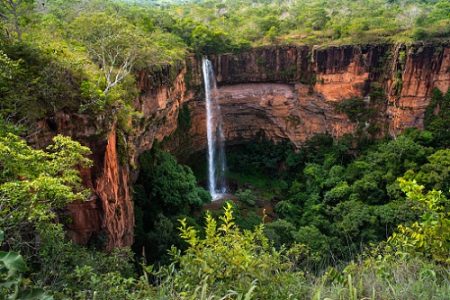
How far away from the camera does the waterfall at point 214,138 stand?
83.6ft

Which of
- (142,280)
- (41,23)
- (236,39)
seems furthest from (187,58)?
(142,280)

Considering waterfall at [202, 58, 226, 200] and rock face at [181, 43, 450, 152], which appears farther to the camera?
waterfall at [202, 58, 226, 200]

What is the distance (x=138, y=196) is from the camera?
1639 centimetres

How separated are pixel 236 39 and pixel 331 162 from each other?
1045 cm

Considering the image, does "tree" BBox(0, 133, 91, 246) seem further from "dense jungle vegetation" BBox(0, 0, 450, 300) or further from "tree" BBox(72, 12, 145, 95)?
"tree" BBox(72, 12, 145, 95)

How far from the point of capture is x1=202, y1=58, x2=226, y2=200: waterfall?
83.6 feet

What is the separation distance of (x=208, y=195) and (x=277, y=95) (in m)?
9.42

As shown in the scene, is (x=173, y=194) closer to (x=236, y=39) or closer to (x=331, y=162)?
(x=331, y=162)

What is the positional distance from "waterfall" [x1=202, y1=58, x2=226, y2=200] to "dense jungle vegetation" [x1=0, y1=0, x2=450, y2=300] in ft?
3.04

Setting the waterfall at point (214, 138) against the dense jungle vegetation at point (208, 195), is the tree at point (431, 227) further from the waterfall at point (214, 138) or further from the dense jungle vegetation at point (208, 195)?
the waterfall at point (214, 138)

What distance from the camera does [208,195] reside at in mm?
20734

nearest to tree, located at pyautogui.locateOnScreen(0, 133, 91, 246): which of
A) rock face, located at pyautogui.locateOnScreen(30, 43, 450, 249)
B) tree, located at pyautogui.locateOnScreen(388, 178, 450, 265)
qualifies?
tree, located at pyautogui.locateOnScreen(388, 178, 450, 265)

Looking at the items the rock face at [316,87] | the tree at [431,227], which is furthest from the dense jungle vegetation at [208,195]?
the rock face at [316,87]

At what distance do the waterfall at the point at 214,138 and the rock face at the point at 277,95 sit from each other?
1.53 ft
